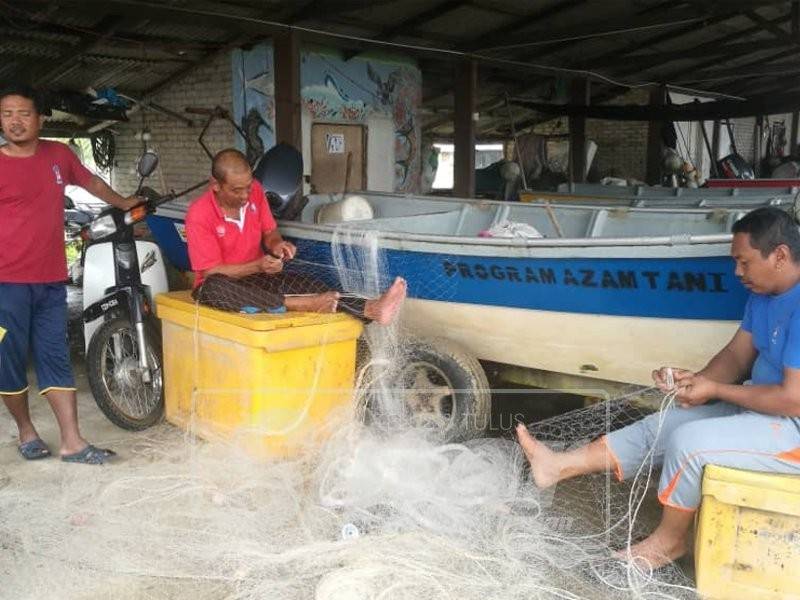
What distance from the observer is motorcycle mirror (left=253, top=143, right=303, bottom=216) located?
5148mm

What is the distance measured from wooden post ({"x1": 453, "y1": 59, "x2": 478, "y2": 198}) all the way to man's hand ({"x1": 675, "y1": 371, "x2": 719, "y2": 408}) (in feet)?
27.7

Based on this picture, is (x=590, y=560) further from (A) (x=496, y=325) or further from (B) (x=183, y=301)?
(B) (x=183, y=301)

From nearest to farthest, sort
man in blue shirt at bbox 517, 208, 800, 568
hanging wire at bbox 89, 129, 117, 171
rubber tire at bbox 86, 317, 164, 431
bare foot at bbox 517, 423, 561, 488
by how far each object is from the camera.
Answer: man in blue shirt at bbox 517, 208, 800, 568 → bare foot at bbox 517, 423, 561, 488 → rubber tire at bbox 86, 317, 164, 431 → hanging wire at bbox 89, 129, 117, 171

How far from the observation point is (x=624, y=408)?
3.87 metres

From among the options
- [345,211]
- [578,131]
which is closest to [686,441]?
[345,211]

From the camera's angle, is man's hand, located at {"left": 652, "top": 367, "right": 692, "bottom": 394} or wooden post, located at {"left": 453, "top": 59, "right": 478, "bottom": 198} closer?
man's hand, located at {"left": 652, "top": 367, "right": 692, "bottom": 394}

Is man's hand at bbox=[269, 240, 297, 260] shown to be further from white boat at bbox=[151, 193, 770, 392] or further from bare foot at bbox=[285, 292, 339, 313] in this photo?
white boat at bbox=[151, 193, 770, 392]

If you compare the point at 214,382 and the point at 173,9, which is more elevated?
the point at 173,9

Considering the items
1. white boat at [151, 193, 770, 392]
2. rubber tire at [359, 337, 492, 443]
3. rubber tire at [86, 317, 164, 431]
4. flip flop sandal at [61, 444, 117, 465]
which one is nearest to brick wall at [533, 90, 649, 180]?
white boat at [151, 193, 770, 392]

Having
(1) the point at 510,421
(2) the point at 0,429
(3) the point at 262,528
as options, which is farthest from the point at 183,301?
→ (1) the point at 510,421

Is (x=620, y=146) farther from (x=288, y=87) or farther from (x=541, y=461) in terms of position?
(x=541, y=461)

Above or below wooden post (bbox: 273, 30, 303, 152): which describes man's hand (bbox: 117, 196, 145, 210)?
below

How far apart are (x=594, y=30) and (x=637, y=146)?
716cm

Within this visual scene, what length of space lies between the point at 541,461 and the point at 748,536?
835mm
